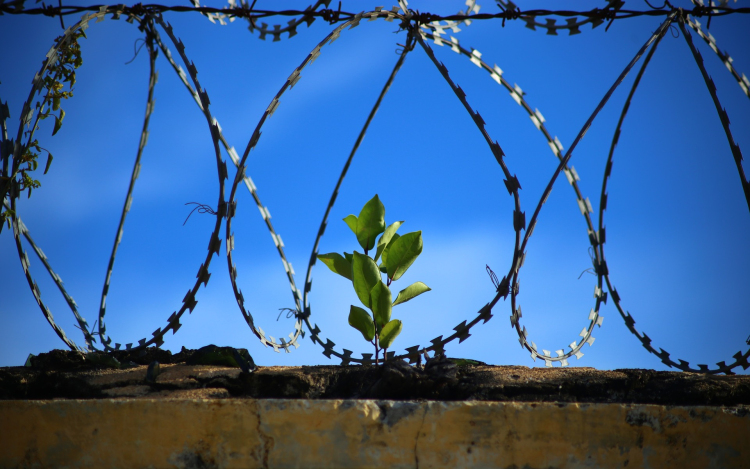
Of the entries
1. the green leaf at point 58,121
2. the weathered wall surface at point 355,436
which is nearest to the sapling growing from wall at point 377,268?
the weathered wall surface at point 355,436

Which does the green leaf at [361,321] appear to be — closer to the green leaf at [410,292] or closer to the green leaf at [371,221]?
the green leaf at [410,292]

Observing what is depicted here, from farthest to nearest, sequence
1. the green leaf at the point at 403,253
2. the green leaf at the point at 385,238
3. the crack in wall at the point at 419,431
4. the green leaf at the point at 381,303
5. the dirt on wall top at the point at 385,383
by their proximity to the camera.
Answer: the green leaf at the point at 385,238
the green leaf at the point at 403,253
the green leaf at the point at 381,303
the dirt on wall top at the point at 385,383
the crack in wall at the point at 419,431

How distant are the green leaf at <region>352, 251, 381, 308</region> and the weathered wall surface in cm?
79

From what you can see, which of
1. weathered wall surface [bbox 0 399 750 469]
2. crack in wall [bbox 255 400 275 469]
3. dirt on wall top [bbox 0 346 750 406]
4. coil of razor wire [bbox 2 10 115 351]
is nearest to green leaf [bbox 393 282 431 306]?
dirt on wall top [bbox 0 346 750 406]

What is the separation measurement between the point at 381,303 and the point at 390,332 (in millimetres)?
142

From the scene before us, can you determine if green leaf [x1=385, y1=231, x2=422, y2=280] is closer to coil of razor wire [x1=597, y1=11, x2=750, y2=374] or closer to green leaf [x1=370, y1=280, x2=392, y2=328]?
green leaf [x1=370, y1=280, x2=392, y2=328]

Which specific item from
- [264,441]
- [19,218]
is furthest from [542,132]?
[19,218]

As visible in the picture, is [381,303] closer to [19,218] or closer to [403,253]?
[403,253]

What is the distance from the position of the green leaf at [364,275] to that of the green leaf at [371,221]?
0.24 meters

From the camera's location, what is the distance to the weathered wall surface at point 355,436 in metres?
1.74

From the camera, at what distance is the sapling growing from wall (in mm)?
2482

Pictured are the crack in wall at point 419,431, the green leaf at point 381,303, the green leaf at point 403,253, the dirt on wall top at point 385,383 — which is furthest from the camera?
the green leaf at point 403,253

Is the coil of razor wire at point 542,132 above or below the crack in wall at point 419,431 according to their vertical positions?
above

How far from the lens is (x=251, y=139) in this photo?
2.56 metres
